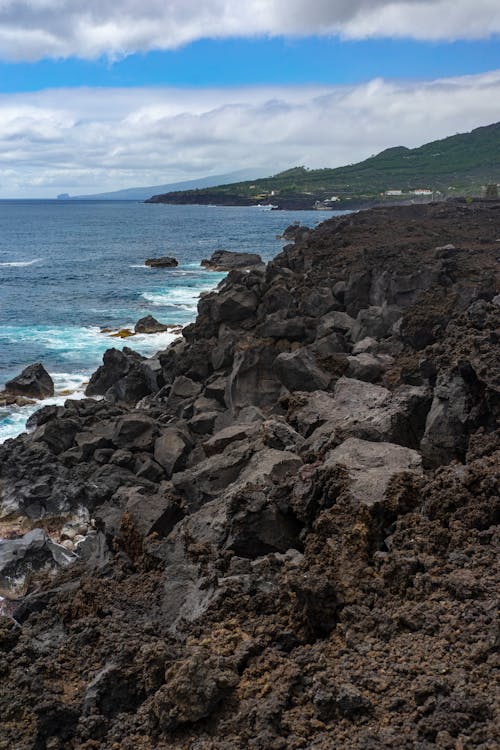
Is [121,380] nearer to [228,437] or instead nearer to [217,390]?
[217,390]

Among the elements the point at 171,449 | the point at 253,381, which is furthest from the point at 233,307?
the point at 171,449

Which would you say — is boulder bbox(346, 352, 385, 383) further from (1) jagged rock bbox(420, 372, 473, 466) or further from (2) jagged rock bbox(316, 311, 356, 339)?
(1) jagged rock bbox(420, 372, 473, 466)

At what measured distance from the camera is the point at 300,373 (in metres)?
20.6

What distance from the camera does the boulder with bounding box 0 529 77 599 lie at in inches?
606

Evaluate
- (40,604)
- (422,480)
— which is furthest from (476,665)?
(40,604)

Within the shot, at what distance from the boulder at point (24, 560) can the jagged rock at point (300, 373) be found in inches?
318

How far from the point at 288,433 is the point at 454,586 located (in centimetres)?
613

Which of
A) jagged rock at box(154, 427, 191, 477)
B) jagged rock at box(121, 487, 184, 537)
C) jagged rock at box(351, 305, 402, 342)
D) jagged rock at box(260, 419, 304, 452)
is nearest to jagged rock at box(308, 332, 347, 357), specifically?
jagged rock at box(351, 305, 402, 342)

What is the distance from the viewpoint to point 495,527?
870cm

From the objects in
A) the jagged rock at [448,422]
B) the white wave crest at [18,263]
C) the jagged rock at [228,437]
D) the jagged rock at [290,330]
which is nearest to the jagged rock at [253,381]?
the jagged rock at [290,330]

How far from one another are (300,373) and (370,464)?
9.98m

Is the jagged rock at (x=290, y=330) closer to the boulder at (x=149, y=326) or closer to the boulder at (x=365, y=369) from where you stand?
the boulder at (x=365, y=369)

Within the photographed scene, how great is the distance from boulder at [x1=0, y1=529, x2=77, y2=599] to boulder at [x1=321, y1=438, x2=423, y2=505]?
25.8ft

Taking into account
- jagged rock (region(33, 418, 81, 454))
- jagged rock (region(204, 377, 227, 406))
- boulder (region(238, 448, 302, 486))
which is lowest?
jagged rock (region(33, 418, 81, 454))
